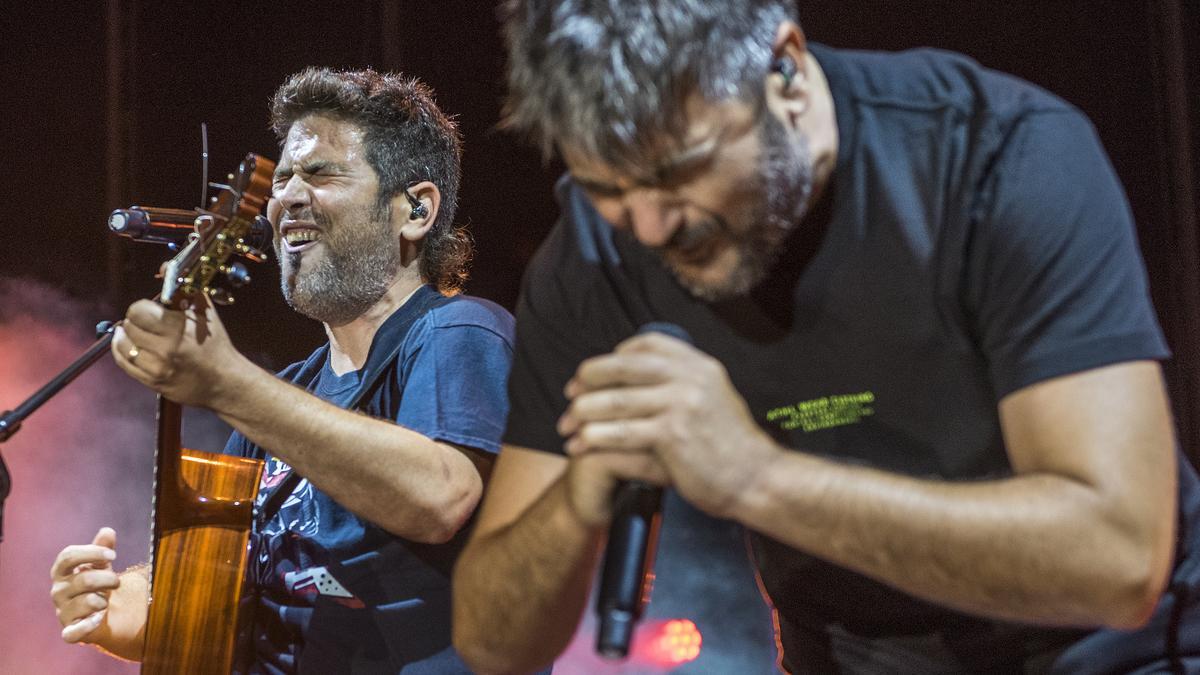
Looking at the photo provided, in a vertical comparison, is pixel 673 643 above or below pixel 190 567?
below

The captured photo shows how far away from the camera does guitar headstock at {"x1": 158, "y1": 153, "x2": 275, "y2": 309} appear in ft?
7.29

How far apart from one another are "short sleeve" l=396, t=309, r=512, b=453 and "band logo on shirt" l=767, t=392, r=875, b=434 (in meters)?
0.96

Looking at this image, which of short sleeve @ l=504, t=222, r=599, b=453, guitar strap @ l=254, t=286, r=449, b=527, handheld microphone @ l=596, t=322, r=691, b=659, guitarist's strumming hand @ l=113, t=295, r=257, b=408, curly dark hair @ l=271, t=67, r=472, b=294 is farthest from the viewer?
curly dark hair @ l=271, t=67, r=472, b=294

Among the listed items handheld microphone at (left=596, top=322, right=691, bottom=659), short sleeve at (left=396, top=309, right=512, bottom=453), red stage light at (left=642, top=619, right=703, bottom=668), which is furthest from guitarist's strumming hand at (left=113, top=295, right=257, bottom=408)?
red stage light at (left=642, top=619, right=703, bottom=668)

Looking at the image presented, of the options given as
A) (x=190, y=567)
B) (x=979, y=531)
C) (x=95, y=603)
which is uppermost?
(x=979, y=531)

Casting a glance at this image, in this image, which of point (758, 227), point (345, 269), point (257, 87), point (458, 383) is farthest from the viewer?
point (257, 87)

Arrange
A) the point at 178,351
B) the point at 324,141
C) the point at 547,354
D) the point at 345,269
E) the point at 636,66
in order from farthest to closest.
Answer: the point at 324,141 < the point at 345,269 < the point at 178,351 < the point at 547,354 < the point at 636,66

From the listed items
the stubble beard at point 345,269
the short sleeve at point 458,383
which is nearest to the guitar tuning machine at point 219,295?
the short sleeve at point 458,383

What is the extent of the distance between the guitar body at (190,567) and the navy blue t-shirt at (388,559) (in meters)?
0.12

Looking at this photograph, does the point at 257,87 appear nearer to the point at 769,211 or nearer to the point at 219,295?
the point at 219,295

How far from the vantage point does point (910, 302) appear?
5.05 ft

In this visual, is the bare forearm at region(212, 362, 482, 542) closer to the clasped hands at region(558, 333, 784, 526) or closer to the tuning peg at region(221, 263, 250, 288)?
the tuning peg at region(221, 263, 250, 288)

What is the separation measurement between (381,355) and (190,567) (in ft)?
2.08

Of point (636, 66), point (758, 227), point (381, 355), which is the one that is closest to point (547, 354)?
point (758, 227)
